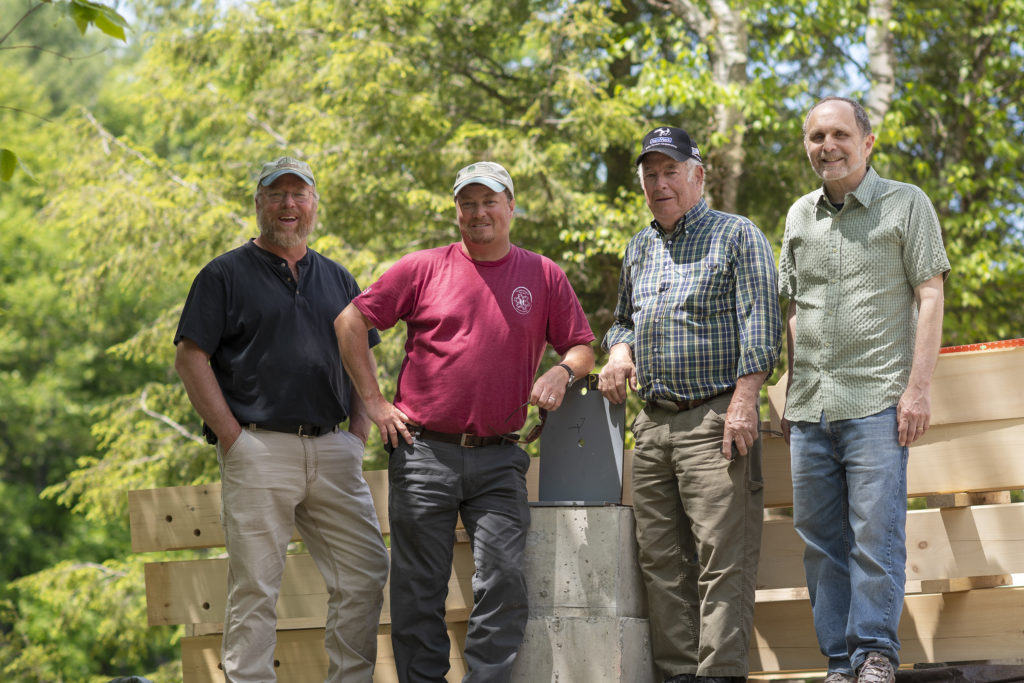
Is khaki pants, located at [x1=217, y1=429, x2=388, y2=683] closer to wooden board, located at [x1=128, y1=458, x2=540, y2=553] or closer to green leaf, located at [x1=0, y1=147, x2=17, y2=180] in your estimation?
wooden board, located at [x1=128, y1=458, x2=540, y2=553]

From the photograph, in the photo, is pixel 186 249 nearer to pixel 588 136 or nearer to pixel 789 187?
pixel 588 136

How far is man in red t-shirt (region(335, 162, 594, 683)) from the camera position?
3.70 m

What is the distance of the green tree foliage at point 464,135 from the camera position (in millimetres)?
11055

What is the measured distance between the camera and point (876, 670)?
3.32 m

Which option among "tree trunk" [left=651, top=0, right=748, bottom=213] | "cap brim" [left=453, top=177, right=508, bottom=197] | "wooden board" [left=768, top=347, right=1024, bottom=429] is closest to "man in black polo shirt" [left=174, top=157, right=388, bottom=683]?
"cap brim" [left=453, top=177, right=508, bottom=197]

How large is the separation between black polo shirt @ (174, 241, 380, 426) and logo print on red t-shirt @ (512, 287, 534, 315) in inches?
30.4

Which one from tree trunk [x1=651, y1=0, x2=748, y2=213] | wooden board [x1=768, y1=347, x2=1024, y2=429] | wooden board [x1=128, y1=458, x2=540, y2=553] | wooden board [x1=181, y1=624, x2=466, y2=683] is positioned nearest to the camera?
wooden board [x1=768, y1=347, x2=1024, y2=429]

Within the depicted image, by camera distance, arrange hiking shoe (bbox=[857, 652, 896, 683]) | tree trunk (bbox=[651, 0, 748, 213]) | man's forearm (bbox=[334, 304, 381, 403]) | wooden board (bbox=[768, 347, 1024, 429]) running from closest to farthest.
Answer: hiking shoe (bbox=[857, 652, 896, 683]) → wooden board (bbox=[768, 347, 1024, 429]) → man's forearm (bbox=[334, 304, 381, 403]) → tree trunk (bbox=[651, 0, 748, 213])

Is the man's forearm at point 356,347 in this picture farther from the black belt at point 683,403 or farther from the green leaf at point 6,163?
the green leaf at point 6,163

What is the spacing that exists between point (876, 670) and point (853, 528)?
1.44ft

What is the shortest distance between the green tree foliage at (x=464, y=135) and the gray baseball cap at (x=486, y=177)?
6.44m

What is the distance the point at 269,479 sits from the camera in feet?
12.8

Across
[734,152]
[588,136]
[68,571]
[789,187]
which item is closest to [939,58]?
[789,187]

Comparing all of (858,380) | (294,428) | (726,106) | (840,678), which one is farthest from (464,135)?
(840,678)
